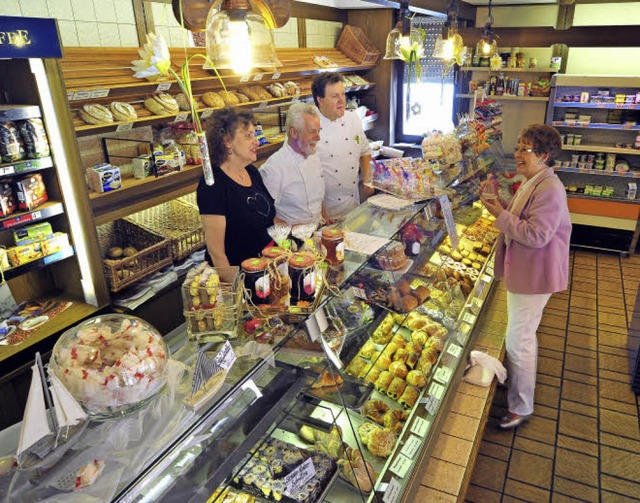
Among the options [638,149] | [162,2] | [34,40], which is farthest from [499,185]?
[34,40]

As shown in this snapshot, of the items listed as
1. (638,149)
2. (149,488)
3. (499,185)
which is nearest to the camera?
(149,488)

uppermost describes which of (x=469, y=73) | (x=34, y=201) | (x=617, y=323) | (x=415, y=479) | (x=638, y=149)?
(x=469, y=73)

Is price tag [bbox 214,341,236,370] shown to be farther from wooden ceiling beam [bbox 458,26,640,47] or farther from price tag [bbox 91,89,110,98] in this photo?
wooden ceiling beam [bbox 458,26,640,47]

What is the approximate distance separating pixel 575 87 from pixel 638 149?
115 cm

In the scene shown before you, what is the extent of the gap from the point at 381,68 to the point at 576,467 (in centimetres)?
588

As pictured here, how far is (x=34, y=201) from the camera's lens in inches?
121

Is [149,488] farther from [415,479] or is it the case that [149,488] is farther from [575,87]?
[575,87]

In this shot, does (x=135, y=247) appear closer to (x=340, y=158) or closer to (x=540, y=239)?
(x=340, y=158)

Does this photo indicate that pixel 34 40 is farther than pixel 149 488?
Yes

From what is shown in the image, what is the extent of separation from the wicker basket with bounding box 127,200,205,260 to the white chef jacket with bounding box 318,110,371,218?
1169 millimetres

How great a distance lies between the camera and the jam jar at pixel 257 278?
1848 millimetres

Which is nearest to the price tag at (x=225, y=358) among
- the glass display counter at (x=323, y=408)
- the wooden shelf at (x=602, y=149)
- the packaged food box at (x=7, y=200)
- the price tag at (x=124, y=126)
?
the glass display counter at (x=323, y=408)

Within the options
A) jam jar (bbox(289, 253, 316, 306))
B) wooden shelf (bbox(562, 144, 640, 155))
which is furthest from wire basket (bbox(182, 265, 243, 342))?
wooden shelf (bbox(562, 144, 640, 155))

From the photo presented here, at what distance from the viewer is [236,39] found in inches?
66.4
